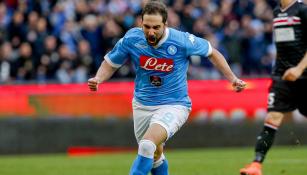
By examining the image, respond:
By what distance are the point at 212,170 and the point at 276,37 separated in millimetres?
→ 2797

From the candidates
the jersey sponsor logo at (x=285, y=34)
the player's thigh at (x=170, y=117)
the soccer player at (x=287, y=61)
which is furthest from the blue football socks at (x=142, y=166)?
the jersey sponsor logo at (x=285, y=34)

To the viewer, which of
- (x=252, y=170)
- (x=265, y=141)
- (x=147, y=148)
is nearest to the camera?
(x=147, y=148)

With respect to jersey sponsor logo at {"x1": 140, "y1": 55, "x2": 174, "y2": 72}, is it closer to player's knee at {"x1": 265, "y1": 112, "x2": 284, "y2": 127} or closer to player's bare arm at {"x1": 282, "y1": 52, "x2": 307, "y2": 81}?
player's bare arm at {"x1": 282, "y1": 52, "x2": 307, "y2": 81}

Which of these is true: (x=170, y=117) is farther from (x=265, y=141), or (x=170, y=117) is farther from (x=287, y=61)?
(x=287, y=61)

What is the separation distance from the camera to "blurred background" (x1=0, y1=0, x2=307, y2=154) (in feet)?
61.7

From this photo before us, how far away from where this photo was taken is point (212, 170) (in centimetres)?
1365

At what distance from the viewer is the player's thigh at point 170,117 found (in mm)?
9812

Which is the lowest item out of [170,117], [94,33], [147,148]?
[94,33]

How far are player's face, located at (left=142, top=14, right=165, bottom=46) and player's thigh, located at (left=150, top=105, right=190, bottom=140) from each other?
81cm

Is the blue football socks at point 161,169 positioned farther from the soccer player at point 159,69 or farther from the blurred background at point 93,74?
the blurred background at point 93,74

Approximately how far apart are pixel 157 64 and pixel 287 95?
2.37m

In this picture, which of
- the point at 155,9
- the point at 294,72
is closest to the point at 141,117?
the point at 155,9

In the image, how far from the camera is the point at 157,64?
32.8 ft

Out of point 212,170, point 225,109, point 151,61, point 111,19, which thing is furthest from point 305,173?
point 111,19
